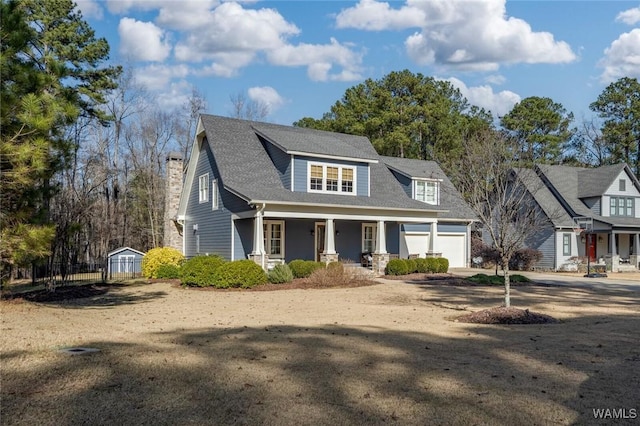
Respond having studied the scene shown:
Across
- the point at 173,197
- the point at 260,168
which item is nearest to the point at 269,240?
the point at 260,168

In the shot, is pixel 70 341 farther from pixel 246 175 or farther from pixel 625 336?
pixel 246 175

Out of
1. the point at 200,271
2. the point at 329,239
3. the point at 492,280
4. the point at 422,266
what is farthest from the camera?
the point at 422,266

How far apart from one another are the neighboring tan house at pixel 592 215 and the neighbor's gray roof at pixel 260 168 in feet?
39.2

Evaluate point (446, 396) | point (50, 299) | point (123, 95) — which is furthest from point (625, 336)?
point (123, 95)

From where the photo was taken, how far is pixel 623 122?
5153 centimetres

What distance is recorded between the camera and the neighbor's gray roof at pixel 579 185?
34.7 metres

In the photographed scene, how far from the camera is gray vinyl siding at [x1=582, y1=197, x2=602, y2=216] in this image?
1387 inches

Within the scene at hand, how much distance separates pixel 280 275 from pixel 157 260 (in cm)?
724

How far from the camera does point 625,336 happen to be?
9.29 meters

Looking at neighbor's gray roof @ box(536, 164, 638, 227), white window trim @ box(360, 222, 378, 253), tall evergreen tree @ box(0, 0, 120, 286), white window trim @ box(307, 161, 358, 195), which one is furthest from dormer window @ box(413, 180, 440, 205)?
tall evergreen tree @ box(0, 0, 120, 286)

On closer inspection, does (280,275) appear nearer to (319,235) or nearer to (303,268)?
(303,268)

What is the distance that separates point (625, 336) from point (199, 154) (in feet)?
72.3

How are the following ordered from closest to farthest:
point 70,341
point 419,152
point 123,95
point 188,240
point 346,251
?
1. point 70,341
2. point 346,251
3. point 188,240
4. point 123,95
5. point 419,152

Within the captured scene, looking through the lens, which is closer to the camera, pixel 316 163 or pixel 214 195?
pixel 316 163
